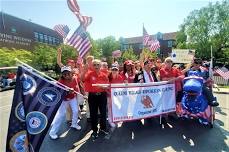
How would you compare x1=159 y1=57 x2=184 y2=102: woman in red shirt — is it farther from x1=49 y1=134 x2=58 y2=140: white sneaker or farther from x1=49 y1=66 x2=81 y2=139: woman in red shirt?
x1=49 y1=134 x2=58 y2=140: white sneaker

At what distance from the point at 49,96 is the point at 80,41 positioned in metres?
3.00

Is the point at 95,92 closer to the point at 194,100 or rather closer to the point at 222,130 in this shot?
the point at 194,100

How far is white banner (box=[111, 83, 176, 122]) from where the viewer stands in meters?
6.39

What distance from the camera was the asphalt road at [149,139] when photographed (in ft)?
19.3

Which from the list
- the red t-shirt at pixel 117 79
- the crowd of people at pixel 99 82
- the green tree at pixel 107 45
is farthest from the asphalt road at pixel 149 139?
the green tree at pixel 107 45

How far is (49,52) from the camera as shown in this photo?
131 feet

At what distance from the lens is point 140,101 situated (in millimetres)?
6719

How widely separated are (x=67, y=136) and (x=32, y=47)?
151 feet

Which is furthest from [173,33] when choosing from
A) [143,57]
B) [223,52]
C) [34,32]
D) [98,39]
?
[143,57]

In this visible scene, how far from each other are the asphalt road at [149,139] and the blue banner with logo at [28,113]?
6.97ft

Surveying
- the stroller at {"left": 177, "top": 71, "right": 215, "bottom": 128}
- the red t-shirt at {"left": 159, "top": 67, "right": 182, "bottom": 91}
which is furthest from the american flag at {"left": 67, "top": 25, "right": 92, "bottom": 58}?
the stroller at {"left": 177, "top": 71, "right": 215, "bottom": 128}

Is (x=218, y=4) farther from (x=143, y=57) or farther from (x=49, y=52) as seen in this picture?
(x=143, y=57)

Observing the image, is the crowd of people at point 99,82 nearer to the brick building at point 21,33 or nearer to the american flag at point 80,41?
the american flag at point 80,41

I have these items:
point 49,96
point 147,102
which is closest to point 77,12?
point 147,102
